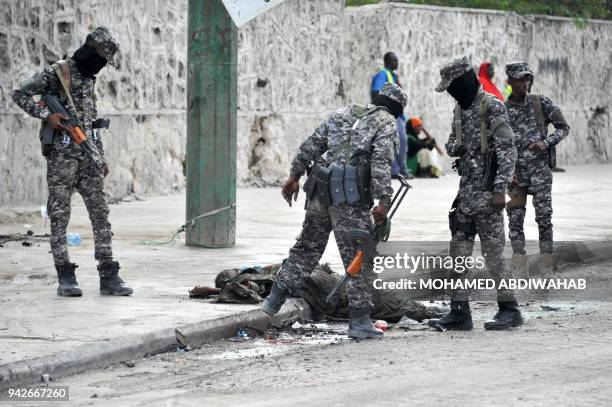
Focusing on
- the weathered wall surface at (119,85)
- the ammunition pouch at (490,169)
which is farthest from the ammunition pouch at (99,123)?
the weathered wall surface at (119,85)

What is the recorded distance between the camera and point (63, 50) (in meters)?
17.0

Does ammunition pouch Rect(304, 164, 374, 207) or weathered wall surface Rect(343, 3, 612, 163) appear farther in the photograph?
weathered wall surface Rect(343, 3, 612, 163)

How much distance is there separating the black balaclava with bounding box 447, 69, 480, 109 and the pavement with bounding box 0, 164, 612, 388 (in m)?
2.04

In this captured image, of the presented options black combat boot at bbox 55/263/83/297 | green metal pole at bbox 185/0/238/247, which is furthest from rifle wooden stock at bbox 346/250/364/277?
green metal pole at bbox 185/0/238/247

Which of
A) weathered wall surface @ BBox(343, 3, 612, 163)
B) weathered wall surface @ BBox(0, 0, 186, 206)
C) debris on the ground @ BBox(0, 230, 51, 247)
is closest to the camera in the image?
debris on the ground @ BBox(0, 230, 51, 247)

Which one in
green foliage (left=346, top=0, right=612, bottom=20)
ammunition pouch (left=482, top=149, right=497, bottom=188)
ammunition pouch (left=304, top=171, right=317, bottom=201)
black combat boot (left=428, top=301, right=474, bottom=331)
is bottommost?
black combat boot (left=428, top=301, right=474, bottom=331)

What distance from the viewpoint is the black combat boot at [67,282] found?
33.3 ft

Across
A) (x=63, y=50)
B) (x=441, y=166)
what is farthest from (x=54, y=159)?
(x=441, y=166)

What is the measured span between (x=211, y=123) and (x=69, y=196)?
11.6 ft

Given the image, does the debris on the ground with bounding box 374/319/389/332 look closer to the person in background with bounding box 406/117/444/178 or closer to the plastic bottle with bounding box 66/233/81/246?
the plastic bottle with bounding box 66/233/81/246

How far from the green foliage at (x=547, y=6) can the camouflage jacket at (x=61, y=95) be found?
17908 millimetres

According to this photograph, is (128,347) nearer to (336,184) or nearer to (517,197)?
(336,184)

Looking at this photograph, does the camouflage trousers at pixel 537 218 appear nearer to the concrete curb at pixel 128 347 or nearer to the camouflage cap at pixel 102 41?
the concrete curb at pixel 128 347

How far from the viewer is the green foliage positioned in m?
28.8
